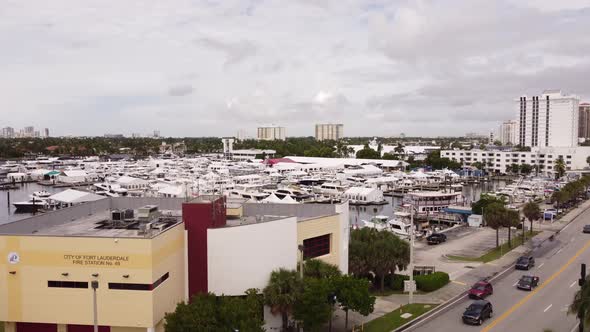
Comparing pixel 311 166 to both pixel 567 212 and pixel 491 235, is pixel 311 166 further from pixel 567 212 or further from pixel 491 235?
pixel 491 235

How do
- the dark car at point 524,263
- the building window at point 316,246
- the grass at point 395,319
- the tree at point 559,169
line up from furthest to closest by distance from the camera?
1. the tree at point 559,169
2. the dark car at point 524,263
3. the building window at point 316,246
4. the grass at point 395,319

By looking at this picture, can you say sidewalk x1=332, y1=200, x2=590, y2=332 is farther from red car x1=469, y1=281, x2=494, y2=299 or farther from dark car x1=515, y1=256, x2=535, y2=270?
red car x1=469, y1=281, x2=494, y2=299

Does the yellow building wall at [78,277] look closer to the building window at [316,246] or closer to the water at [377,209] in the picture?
the building window at [316,246]

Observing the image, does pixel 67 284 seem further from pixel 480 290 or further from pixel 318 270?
pixel 480 290

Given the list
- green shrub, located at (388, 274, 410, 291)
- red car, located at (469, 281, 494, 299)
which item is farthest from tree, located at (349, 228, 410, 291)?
red car, located at (469, 281, 494, 299)

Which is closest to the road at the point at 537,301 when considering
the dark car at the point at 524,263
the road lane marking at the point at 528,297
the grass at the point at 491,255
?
the road lane marking at the point at 528,297

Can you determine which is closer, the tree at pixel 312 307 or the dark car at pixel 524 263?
the tree at pixel 312 307
